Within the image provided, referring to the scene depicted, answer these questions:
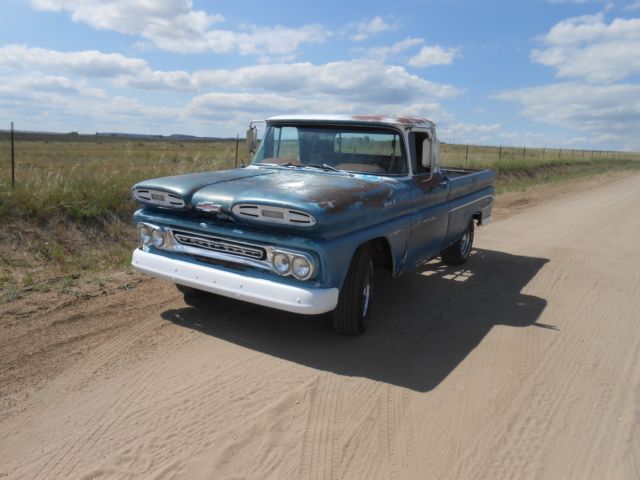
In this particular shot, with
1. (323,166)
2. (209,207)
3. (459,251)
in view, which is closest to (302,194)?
(209,207)

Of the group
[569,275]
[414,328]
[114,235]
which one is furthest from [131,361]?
[569,275]

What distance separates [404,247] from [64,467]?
3.34 meters

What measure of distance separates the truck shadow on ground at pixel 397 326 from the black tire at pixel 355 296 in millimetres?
136

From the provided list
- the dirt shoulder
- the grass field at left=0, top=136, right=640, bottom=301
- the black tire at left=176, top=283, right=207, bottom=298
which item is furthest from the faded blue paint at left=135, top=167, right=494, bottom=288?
the grass field at left=0, top=136, right=640, bottom=301

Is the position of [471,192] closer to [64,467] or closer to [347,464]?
[347,464]

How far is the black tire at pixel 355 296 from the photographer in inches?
177

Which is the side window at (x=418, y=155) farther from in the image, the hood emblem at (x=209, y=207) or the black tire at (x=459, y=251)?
the hood emblem at (x=209, y=207)

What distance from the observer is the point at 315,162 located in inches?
219

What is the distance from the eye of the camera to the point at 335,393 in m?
3.80

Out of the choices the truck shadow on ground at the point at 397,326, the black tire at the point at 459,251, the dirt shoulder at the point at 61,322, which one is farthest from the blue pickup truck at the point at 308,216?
the black tire at the point at 459,251

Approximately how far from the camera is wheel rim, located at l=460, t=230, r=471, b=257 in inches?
294

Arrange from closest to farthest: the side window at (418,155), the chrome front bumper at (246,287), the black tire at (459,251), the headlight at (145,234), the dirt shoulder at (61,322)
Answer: the dirt shoulder at (61,322)
the chrome front bumper at (246,287)
the headlight at (145,234)
the side window at (418,155)
the black tire at (459,251)

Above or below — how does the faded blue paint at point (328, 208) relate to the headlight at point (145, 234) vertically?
above

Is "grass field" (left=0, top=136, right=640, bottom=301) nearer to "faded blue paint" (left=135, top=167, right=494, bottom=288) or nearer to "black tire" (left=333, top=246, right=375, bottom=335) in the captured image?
"faded blue paint" (left=135, top=167, right=494, bottom=288)
